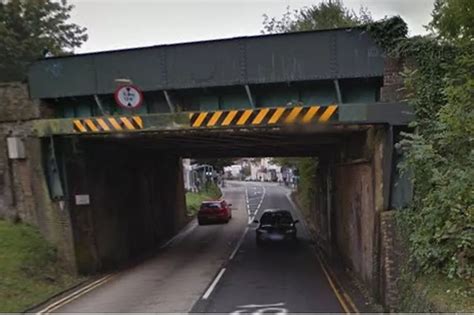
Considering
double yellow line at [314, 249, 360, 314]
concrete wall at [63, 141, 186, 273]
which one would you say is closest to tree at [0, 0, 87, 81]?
concrete wall at [63, 141, 186, 273]

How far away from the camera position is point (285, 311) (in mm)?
10617

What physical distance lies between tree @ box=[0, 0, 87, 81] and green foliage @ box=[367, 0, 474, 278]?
1835 cm

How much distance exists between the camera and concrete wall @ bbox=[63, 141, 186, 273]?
50.9 feet

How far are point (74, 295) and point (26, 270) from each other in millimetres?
1503

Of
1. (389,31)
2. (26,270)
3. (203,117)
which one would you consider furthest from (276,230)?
(389,31)

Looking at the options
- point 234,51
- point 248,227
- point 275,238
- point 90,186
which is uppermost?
point 234,51

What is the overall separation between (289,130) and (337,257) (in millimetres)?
7831

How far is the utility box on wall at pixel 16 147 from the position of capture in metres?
14.9

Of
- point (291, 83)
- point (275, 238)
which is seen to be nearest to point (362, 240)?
point (291, 83)

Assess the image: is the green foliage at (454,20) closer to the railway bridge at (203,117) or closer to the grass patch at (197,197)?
the railway bridge at (203,117)

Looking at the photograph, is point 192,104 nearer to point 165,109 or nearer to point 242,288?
point 165,109

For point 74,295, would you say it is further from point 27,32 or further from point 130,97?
point 27,32

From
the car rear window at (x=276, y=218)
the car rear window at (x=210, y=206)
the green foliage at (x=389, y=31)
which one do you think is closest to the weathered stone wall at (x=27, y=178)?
the car rear window at (x=276, y=218)

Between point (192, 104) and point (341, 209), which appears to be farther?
point (341, 209)
